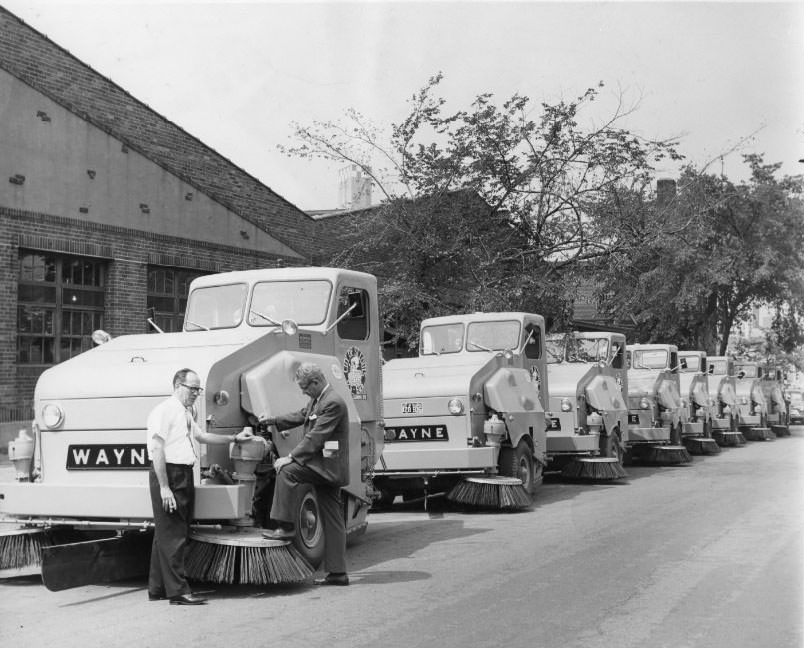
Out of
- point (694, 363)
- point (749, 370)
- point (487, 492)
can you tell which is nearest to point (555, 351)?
point (487, 492)

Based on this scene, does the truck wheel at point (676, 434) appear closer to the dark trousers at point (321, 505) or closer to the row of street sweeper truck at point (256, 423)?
the row of street sweeper truck at point (256, 423)

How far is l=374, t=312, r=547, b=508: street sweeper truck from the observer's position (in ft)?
41.0

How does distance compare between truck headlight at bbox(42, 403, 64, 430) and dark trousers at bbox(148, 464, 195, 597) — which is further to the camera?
truck headlight at bbox(42, 403, 64, 430)

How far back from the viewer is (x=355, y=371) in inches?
401

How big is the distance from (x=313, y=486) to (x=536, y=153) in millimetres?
14760

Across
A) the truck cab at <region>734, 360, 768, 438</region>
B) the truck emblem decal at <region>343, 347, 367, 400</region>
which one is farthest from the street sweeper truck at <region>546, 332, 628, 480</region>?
the truck cab at <region>734, 360, 768, 438</region>

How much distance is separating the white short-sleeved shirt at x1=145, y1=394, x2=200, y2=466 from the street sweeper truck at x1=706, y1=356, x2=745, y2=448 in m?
21.3

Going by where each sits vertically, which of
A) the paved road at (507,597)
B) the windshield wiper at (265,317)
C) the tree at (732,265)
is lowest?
the paved road at (507,597)

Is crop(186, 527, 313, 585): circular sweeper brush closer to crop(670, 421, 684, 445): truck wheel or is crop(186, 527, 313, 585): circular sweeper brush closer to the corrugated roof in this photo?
the corrugated roof

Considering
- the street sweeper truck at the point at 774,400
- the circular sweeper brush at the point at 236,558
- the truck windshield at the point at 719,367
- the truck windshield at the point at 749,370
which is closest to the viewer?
the circular sweeper brush at the point at 236,558

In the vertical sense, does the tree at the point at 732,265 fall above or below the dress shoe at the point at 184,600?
above

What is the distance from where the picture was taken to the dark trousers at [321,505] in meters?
7.84

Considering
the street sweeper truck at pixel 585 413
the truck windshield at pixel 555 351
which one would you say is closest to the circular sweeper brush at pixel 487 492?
the street sweeper truck at pixel 585 413

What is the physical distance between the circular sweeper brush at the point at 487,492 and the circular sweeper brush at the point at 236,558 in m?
5.01
